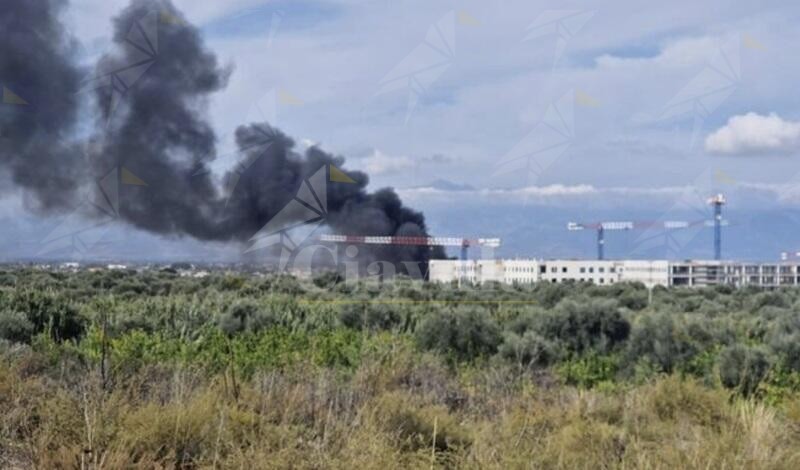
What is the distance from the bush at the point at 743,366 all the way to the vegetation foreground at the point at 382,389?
0.06 ft

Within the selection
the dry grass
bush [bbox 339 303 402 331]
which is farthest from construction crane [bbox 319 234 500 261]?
the dry grass

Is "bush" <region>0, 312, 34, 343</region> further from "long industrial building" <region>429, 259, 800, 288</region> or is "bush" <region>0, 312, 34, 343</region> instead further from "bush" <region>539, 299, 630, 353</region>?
"long industrial building" <region>429, 259, 800, 288</region>

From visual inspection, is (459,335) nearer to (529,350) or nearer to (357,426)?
(529,350)

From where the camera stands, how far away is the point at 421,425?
478 cm

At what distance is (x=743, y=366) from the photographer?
8781mm

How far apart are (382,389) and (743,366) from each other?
4.95 m

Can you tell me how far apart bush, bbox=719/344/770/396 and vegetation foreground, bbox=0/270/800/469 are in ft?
0.06

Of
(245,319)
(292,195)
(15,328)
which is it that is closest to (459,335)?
(245,319)

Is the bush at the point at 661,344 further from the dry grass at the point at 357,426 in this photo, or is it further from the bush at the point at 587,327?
the dry grass at the point at 357,426

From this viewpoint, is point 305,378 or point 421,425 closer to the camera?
point 421,425

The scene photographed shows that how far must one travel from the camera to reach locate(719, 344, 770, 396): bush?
8.62 m

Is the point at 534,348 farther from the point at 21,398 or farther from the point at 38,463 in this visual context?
the point at 38,463

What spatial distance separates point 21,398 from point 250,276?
1507 cm

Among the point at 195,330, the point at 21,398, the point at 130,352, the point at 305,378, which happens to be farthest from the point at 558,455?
the point at 195,330
